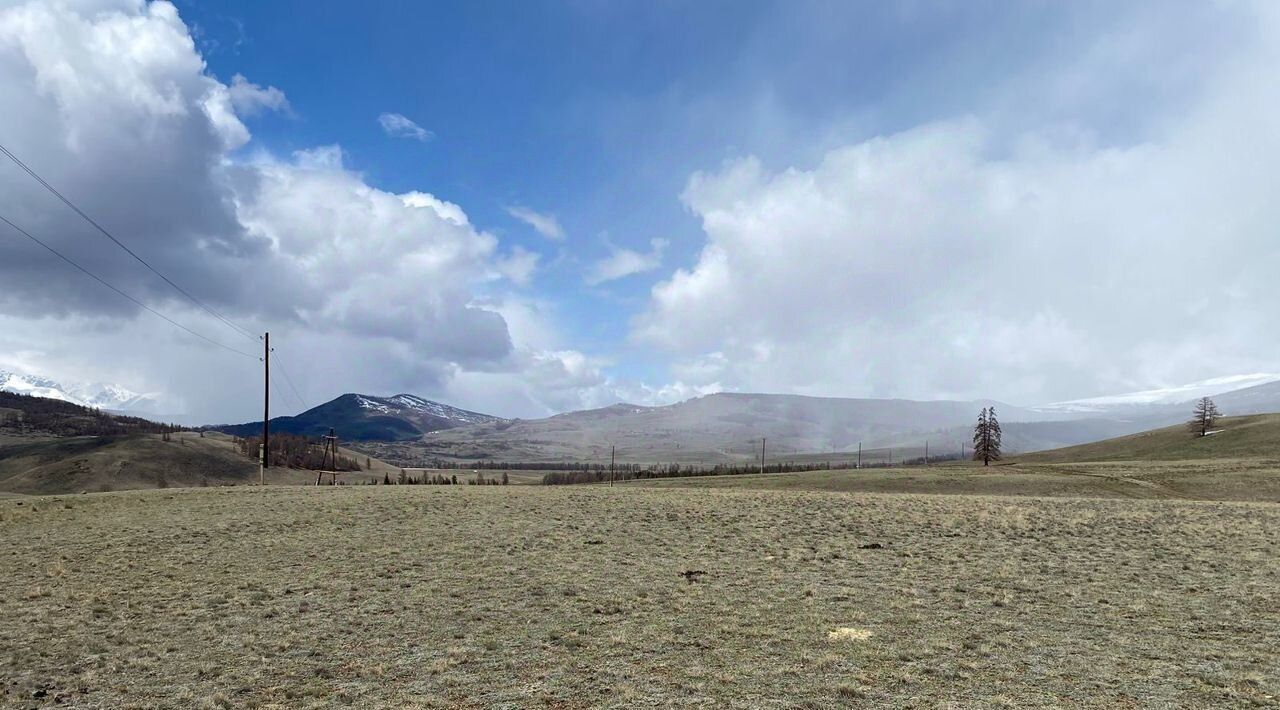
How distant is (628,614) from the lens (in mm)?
15906

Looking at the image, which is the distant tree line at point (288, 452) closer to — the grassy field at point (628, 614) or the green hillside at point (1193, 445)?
the grassy field at point (628, 614)

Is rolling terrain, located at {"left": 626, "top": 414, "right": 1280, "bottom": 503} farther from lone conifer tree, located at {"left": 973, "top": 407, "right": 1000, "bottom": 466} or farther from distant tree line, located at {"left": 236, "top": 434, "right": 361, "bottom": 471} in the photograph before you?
distant tree line, located at {"left": 236, "top": 434, "right": 361, "bottom": 471}

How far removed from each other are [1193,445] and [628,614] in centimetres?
14748

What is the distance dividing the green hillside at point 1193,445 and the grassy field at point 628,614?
105 metres

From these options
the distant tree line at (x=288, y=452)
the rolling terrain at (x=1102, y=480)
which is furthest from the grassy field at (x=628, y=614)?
the distant tree line at (x=288, y=452)

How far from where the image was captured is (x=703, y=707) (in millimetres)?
9938

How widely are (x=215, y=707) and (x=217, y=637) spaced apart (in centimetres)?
448

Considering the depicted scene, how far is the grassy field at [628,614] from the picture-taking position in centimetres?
1087

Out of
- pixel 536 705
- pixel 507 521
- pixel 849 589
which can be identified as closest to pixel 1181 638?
pixel 849 589

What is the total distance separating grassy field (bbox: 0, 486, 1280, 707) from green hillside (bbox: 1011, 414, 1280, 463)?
345ft


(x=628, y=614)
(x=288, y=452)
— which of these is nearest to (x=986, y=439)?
(x=628, y=614)

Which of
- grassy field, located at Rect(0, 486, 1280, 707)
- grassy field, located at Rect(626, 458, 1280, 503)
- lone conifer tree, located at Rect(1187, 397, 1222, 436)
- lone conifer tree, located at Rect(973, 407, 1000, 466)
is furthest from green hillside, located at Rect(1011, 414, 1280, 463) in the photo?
grassy field, located at Rect(0, 486, 1280, 707)

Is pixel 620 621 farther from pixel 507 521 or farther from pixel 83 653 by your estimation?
pixel 507 521

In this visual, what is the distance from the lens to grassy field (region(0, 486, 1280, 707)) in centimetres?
1087
